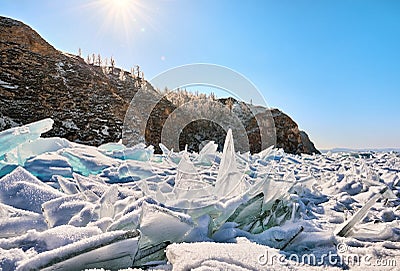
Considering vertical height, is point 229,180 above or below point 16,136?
below

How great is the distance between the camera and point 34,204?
1.10 meters

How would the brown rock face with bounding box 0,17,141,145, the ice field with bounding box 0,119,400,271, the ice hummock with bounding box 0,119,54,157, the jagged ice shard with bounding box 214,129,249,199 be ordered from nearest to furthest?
1. the ice field with bounding box 0,119,400,271
2. the jagged ice shard with bounding box 214,129,249,199
3. the ice hummock with bounding box 0,119,54,157
4. the brown rock face with bounding box 0,17,141,145

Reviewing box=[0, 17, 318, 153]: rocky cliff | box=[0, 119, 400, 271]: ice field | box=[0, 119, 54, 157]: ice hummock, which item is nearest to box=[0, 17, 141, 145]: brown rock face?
box=[0, 17, 318, 153]: rocky cliff

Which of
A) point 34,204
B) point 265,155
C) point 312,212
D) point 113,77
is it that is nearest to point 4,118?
point 265,155

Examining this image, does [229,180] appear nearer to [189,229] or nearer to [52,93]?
[189,229]

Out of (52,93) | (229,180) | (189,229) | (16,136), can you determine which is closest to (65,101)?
(52,93)

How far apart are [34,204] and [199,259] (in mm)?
782

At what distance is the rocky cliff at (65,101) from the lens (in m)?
8.23

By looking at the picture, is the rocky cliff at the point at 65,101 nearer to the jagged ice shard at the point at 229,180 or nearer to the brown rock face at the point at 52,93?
the brown rock face at the point at 52,93

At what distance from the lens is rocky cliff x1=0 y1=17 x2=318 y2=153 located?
8.23m

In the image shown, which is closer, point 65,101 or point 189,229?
point 189,229

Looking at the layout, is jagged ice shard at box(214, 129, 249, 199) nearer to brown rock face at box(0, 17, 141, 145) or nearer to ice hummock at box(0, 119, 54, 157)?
ice hummock at box(0, 119, 54, 157)

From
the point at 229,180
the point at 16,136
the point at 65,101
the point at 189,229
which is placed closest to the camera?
the point at 189,229

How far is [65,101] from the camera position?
385 inches
